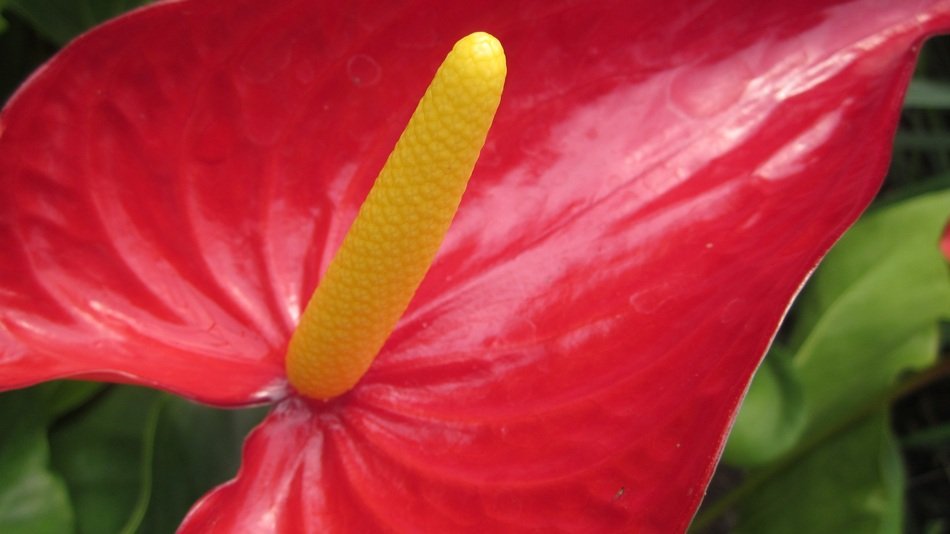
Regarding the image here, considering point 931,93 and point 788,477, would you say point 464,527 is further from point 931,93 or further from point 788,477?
point 931,93

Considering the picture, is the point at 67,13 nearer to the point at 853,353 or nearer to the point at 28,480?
the point at 28,480

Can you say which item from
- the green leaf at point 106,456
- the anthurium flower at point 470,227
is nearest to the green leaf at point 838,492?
the anthurium flower at point 470,227

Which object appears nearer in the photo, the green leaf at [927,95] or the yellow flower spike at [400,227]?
the yellow flower spike at [400,227]

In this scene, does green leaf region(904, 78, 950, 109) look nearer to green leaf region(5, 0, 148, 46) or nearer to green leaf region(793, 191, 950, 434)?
green leaf region(793, 191, 950, 434)

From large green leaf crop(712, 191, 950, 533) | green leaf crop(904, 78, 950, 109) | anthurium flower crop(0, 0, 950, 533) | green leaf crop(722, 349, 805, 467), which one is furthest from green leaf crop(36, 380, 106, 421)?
green leaf crop(904, 78, 950, 109)

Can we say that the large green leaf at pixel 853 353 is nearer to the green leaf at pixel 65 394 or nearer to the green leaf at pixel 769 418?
the green leaf at pixel 769 418

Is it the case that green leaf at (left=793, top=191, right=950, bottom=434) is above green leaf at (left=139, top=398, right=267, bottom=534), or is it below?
below
